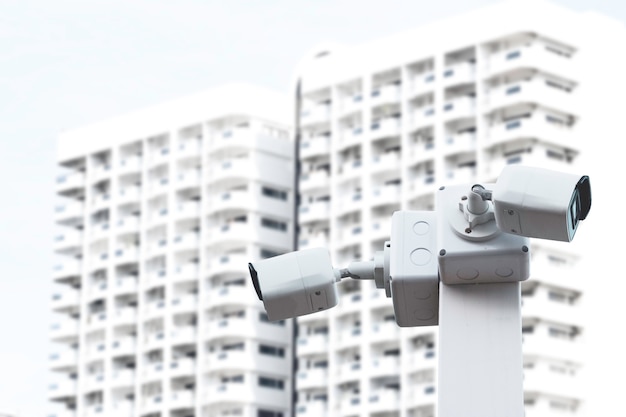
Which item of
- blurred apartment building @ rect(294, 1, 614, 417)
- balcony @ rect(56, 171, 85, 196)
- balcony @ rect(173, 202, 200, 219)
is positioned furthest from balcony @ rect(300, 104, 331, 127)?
balcony @ rect(56, 171, 85, 196)

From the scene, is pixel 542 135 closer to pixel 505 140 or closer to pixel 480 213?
pixel 505 140

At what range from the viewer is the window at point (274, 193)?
331ft

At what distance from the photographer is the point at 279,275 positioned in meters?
5.25

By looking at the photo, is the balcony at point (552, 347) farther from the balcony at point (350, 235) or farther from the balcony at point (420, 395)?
the balcony at point (350, 235)

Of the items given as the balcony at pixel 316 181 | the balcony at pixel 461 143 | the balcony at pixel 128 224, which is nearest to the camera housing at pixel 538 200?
the balcony at pixel 461 143

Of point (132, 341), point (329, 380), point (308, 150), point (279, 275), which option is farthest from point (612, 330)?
point (279, 275)

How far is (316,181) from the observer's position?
97.3 m

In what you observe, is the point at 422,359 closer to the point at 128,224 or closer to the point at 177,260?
the point at 177,260

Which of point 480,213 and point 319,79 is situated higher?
point 319,79

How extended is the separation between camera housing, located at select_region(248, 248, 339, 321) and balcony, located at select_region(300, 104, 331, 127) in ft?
304

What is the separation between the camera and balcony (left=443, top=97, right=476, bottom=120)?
294 ft

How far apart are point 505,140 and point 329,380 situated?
18.5 meters

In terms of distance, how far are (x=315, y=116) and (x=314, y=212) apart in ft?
21.4

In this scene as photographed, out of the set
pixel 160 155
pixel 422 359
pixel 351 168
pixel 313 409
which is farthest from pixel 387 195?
pixel 160 155
